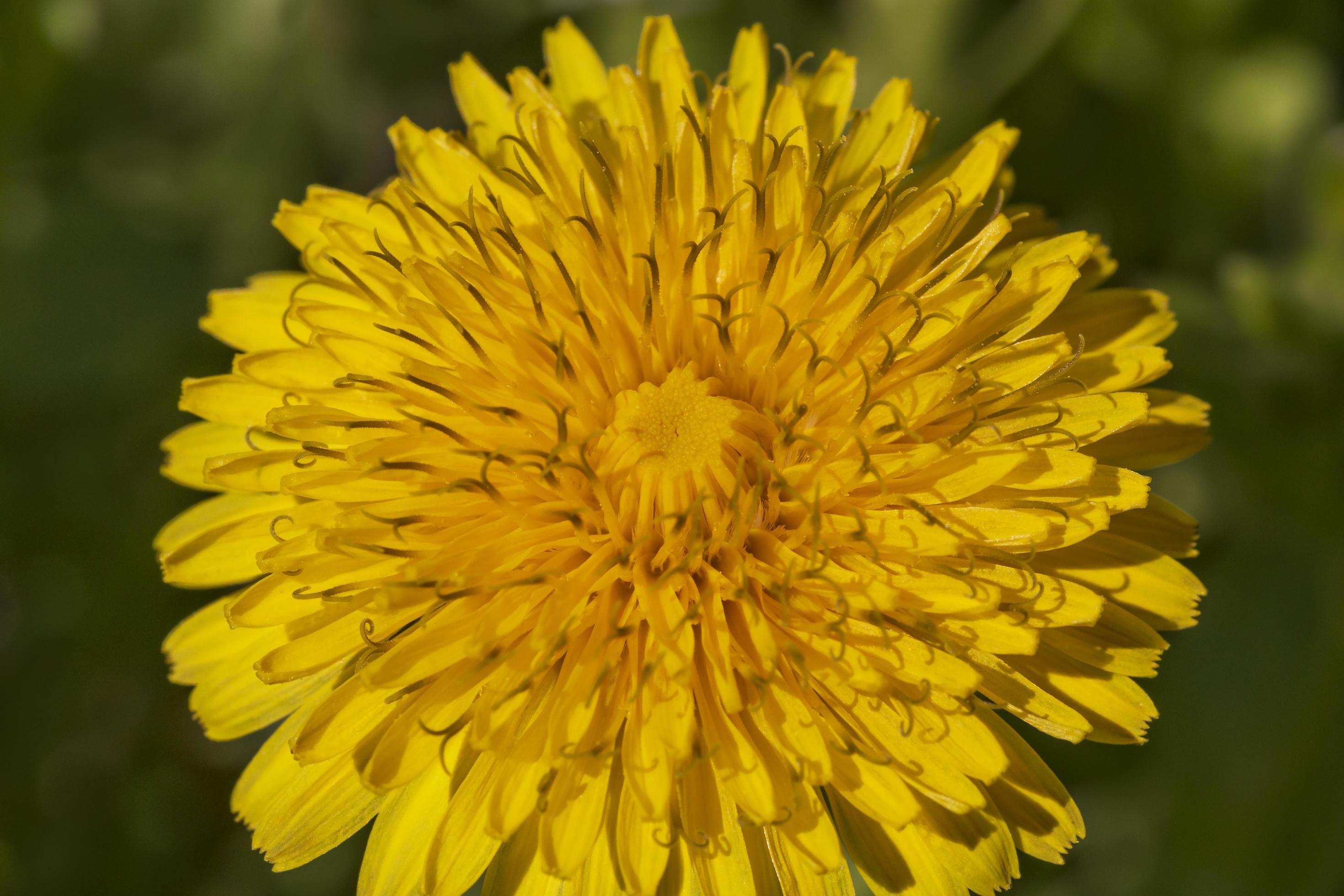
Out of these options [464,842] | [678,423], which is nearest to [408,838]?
[464,842]

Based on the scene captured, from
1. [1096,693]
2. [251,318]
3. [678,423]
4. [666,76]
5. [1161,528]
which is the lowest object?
[1096,693]

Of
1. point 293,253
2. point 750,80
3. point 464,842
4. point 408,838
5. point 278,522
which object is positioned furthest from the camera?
point 293,253

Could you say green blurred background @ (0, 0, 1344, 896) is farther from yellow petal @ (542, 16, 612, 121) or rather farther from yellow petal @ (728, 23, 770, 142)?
yellow petal @ (728, 23, 770, 142)

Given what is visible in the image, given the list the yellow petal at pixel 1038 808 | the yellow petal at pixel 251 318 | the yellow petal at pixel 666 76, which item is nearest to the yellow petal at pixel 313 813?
the yellow petal at pixel 251 318

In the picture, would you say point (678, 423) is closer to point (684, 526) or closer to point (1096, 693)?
point (684, 526)

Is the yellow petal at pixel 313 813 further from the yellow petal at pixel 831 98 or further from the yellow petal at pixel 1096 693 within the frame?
the yellow petal at pixel 831 98

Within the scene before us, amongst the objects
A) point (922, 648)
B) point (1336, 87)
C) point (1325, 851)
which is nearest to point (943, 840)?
point (922, 648)
